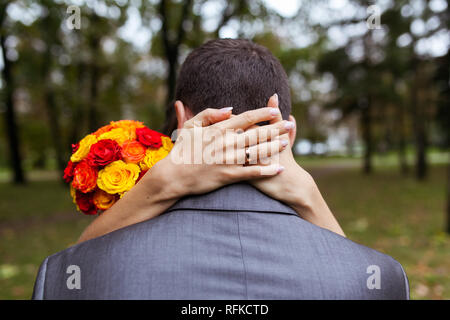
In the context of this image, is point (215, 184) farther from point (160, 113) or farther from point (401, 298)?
point (160, 113)

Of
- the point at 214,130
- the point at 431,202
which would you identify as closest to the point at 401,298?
the point at 214,130

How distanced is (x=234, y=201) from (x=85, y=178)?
854mm

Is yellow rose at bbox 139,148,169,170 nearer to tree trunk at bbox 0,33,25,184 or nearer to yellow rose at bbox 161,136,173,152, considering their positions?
yellow rose at bbox 161,136,173,152

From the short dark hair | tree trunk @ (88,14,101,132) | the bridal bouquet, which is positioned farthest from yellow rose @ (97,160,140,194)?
tree trunk @ (88,14,101,132)

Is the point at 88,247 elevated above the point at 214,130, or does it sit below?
below

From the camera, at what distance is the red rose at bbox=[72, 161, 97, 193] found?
1.78 meters

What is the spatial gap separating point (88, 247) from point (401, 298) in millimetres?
1303

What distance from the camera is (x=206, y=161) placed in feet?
4.64

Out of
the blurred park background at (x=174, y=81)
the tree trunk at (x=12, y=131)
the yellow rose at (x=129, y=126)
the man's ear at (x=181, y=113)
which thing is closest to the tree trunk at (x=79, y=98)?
the blurred park background at (x=174, y=81)

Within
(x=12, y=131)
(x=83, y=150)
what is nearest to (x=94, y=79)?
(x=12, y=131)

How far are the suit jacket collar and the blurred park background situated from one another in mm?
1994

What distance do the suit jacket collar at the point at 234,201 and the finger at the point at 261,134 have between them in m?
0.19

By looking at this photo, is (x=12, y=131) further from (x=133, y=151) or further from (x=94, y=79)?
(x=133, y=151)
